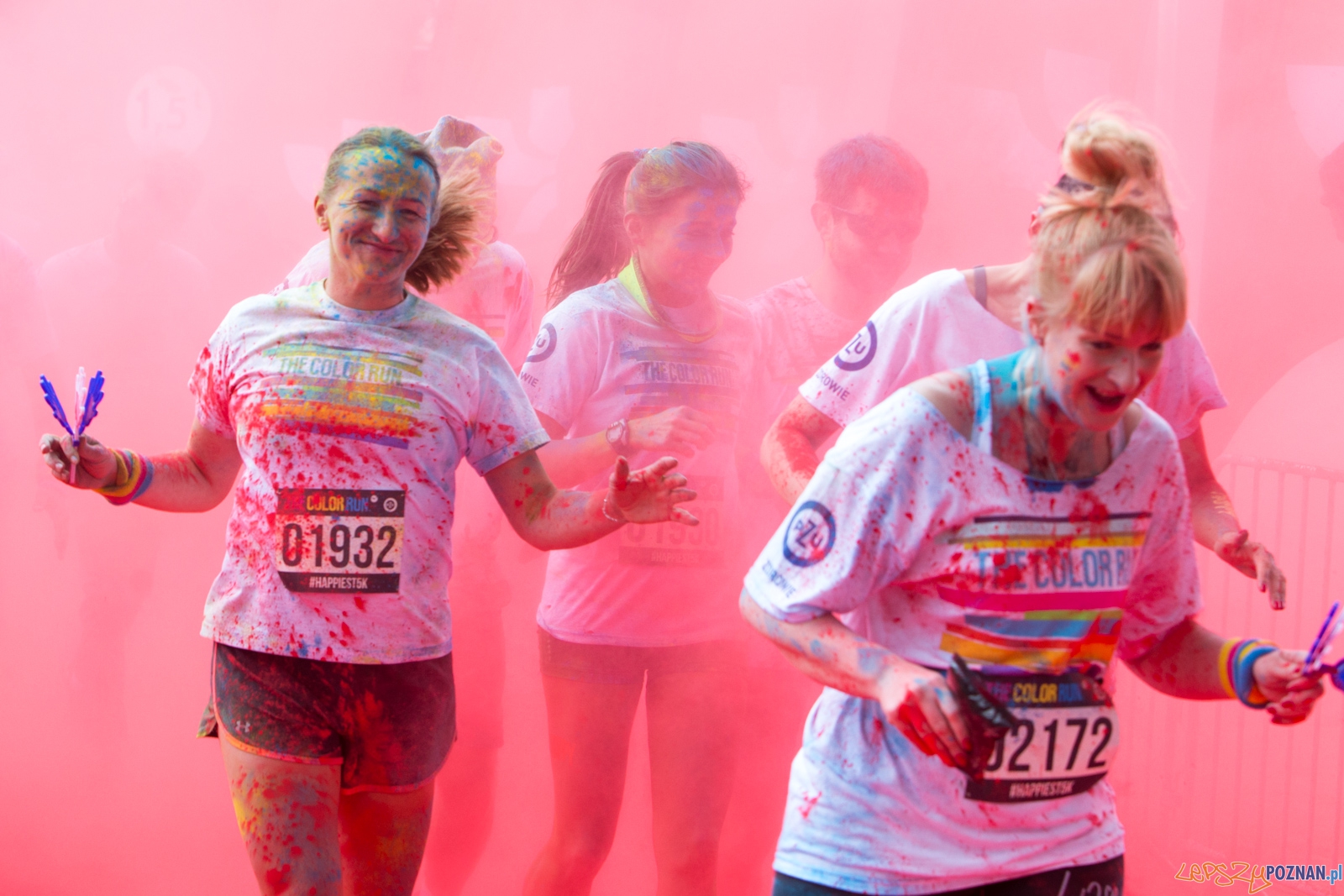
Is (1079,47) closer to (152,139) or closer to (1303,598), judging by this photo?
(1303,598)

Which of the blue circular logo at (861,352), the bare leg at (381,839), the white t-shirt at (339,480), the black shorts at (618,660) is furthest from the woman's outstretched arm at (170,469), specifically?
the blue circular logo at (861,352)

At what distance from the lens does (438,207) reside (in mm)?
2213

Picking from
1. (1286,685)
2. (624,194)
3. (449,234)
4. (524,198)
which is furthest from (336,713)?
(524,198)

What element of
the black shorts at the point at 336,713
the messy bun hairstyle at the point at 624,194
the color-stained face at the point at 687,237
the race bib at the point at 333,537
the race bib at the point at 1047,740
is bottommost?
the black shorts at the point at 336,713

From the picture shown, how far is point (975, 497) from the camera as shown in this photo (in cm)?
140

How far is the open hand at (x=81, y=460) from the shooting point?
194 cm

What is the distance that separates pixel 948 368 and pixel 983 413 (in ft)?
2.10

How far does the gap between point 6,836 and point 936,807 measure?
3.92 m

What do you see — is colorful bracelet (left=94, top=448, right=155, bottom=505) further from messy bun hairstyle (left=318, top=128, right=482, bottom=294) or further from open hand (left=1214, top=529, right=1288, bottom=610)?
open hand (left=1214, top=529, right=1288, bottom=610)

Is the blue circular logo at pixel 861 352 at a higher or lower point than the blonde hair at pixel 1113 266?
higher

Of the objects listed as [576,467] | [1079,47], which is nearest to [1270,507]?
[1079,47]

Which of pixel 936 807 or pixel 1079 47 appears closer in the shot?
pixel 936 807

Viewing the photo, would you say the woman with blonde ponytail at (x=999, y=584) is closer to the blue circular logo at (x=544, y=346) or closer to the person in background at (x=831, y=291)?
the blue circular logo at (x=544, y=346)

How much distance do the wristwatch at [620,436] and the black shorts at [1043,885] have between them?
3.91 ft
